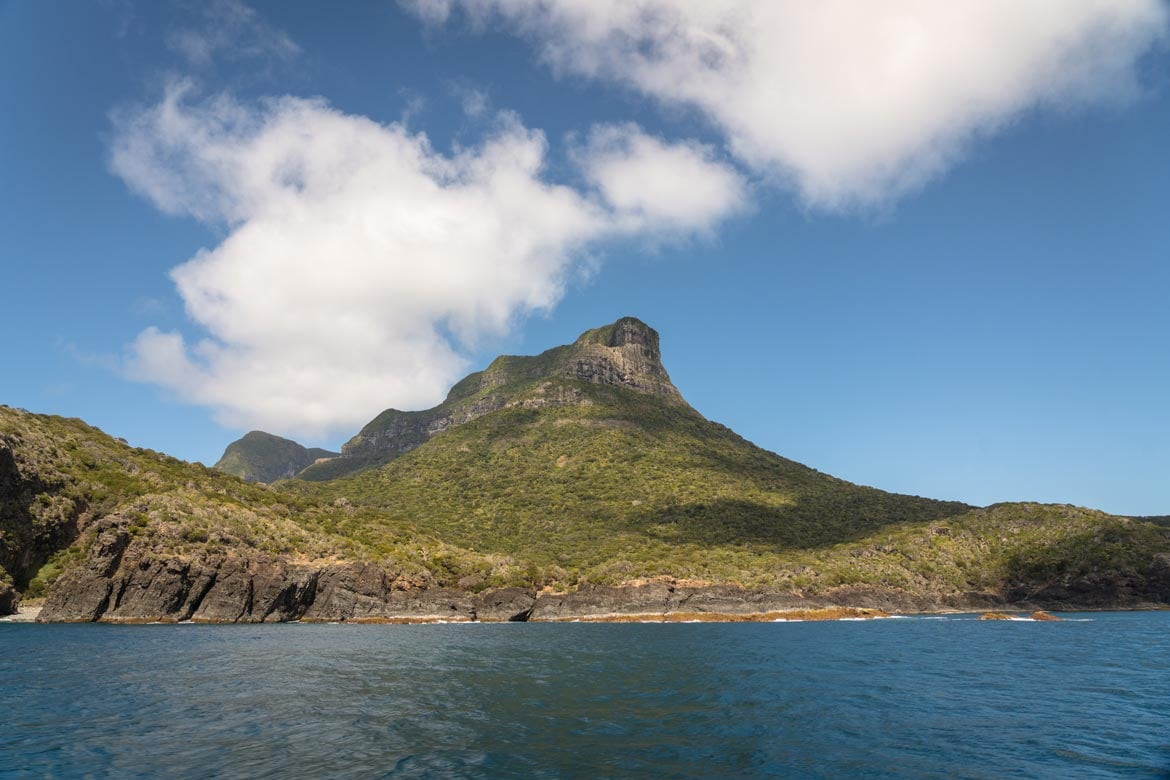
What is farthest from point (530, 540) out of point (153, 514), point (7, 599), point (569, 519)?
point (7, 599)

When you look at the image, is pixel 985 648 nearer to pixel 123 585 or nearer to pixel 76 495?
pixel 123 585

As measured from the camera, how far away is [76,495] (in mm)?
93750

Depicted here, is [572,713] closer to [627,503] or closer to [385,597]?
[385,597]

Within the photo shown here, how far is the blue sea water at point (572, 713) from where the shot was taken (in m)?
18.8

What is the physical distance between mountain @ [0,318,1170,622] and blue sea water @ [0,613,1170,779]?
135 ft

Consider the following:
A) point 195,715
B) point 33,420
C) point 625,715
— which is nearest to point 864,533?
point 625,715

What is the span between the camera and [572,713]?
26719mm

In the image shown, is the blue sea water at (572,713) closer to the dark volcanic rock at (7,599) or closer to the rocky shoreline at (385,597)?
the dark volcanic rock at (7,599)

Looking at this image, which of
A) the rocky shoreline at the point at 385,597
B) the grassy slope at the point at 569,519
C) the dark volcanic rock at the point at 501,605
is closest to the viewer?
the rocky shoreline at the point at 385,597

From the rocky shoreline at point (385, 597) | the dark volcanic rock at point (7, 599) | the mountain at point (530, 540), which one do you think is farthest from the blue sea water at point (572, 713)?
the mountain at point (530, 540)

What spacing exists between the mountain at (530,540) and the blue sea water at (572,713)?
41.3 metres

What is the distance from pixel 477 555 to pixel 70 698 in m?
101

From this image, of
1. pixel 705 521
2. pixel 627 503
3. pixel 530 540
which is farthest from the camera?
pixel 627 503

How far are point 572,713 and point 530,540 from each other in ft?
401
